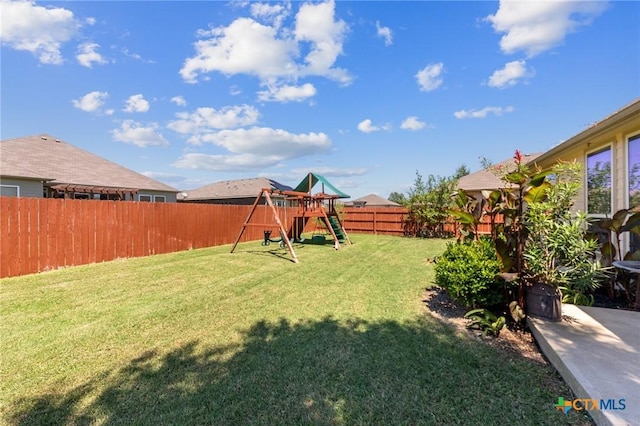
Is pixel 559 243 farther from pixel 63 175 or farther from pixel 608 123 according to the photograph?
pixel 63 175

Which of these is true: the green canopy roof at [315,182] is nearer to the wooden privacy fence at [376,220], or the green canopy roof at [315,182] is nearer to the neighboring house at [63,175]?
the wooden privacy fence at [376,220]

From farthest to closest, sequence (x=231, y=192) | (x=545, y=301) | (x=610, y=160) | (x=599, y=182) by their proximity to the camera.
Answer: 1. (x=231, y=192)
2. (x=599, y=182)
3. (x=610, y=160)
4. (x=545, y=301)

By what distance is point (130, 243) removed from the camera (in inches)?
336

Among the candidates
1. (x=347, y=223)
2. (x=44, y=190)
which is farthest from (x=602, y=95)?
(x=44, y=190)

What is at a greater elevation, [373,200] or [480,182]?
[480,182]

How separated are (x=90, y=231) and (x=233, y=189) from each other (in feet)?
61.5

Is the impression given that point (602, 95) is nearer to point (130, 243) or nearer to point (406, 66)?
point (406, 66)

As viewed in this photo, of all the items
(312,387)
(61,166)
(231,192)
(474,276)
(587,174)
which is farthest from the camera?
(231,192)

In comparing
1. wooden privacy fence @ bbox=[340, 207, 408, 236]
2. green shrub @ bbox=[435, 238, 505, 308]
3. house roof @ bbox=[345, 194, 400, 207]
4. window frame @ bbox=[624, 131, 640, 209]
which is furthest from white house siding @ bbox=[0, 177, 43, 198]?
house roof @ bbox=[345, 194, 400, 207]

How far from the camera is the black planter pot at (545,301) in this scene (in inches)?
129

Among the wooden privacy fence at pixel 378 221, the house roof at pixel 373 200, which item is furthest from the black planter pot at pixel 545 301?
the house roof at pixel 373 200

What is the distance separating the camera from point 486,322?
11.0 ft

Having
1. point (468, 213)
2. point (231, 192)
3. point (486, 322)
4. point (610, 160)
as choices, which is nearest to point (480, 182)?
point (610, 160)

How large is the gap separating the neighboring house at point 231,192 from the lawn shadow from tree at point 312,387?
2087 cm
